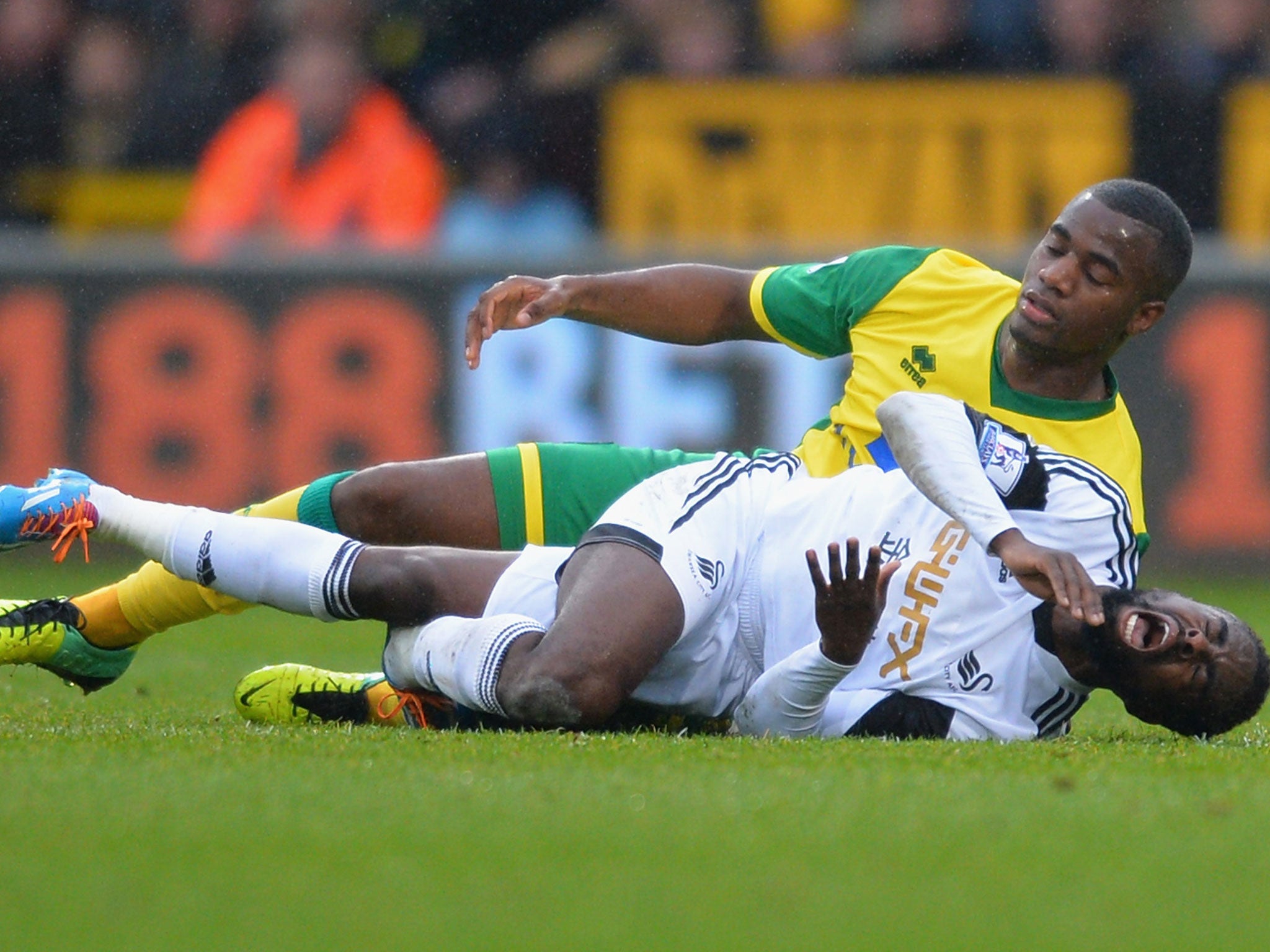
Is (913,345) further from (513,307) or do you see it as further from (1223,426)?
(1223,426)

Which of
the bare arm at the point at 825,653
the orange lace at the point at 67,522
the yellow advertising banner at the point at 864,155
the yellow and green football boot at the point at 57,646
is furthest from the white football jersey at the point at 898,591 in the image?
the yellow advertising banner at the point at 864,155

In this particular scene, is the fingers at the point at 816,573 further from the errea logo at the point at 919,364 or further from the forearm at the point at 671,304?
the forearm at the point at 671,304

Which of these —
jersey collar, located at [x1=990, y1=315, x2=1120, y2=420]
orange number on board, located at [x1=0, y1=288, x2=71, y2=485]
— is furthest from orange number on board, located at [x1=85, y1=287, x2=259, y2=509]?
jersey collar, located at [x1=990, y1=315, x2=1120, y2=420]

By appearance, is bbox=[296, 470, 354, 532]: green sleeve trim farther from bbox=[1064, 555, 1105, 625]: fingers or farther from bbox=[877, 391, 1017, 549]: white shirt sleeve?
bbox=[1064, 555, 1105, 625]: fingers

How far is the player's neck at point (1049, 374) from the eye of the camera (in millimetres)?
4945

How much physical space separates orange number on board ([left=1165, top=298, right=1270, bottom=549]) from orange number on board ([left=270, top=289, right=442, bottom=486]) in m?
3.52

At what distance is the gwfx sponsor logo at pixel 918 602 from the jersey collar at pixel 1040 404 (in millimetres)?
552

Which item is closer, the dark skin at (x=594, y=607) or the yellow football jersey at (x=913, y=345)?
the dark skin at (x=594, y=607)

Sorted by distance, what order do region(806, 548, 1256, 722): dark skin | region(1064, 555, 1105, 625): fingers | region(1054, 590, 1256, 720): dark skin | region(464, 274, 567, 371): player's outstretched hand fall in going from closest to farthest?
region(1064, 555, 1105, 625): fingers < region(806, 548, 1256, 722): dark skin < region(1054, 590, 1256, 720): dark skin < region(464, 274, 567, 371): player's outstretched hand

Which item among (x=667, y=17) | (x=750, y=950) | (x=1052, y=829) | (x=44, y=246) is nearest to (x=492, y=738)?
(x=1052, y=829)

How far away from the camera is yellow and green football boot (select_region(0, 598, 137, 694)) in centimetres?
495

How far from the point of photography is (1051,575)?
13.4 ft

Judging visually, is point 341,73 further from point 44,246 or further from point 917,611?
point 917,611

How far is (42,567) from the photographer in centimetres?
933
